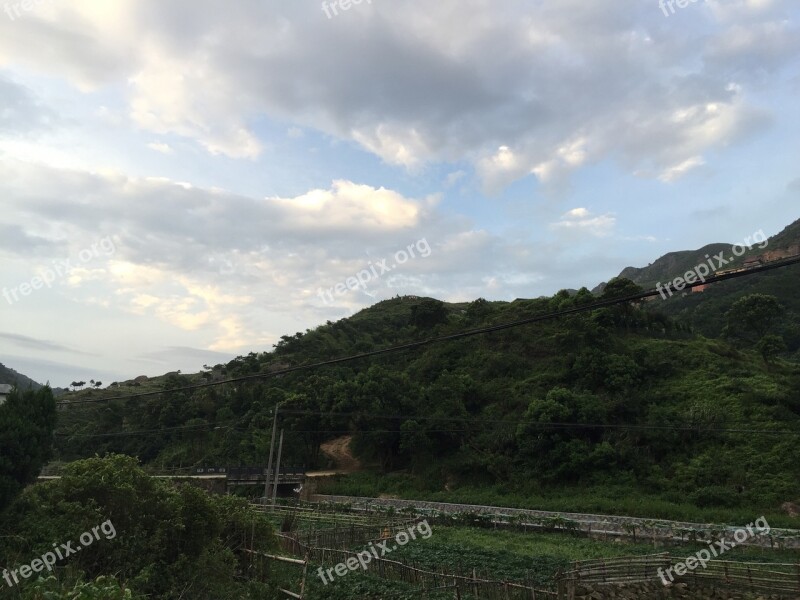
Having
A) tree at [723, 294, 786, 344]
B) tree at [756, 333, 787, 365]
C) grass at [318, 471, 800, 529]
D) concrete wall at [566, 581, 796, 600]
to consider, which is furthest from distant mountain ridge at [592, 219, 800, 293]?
concrete wall at [566, 581, 796, 600]

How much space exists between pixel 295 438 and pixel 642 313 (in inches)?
1463

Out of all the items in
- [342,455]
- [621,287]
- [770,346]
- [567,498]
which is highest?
[621,287]

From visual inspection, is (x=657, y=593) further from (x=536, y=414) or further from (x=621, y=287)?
(x=621, y=287)

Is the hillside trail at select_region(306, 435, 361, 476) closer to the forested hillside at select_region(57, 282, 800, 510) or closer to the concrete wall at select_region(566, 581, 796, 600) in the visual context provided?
the forested hillside at select_region(57, 282, 800, 510)

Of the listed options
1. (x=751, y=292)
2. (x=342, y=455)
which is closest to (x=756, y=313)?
(x=751, y=292)

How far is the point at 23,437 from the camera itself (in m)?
10.5

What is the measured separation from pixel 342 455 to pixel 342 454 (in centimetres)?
22

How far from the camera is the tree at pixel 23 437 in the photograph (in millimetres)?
10188

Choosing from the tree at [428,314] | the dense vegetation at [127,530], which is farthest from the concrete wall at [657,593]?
the tree at [428,314]

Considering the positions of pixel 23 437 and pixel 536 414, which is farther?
pixel 536 414

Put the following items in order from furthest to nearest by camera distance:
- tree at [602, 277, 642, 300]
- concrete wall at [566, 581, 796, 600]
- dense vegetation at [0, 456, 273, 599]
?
tree at [602, 277, 642, 300], concrete wall at [566, 581, 796, 600], dense vegetation at [0, 456, 273, 599]

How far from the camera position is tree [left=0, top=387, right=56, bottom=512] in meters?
10.2

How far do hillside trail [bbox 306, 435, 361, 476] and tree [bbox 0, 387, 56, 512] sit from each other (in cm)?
3701

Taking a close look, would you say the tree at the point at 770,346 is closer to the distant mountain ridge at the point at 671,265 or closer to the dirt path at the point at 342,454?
the dirt path at the point at 342,454
